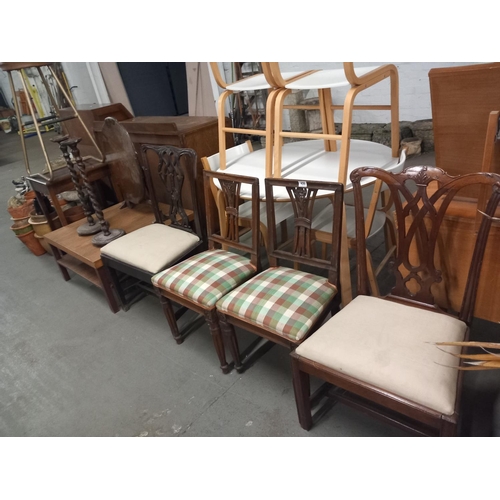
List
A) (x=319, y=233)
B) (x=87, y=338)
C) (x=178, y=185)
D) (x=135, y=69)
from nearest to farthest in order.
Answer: (x=319, y=233) < (x=178, y=185) < (x=87, y=338) < (x=135, y=69)

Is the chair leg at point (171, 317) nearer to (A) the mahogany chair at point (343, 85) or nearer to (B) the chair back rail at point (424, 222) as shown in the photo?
(A) the mahogany chair at point (343, 85)

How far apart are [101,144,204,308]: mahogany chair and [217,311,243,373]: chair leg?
46 cm

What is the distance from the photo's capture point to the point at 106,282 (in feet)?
7.25

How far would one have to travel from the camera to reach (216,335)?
1642 mm

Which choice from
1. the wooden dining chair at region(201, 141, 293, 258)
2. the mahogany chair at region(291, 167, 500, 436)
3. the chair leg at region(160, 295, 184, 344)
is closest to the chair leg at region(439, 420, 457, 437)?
the mahogany chair at region(291, 167, 500, 436)

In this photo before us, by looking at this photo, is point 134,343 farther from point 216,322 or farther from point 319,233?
point 319,233

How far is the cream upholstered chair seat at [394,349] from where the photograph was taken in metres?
1.00

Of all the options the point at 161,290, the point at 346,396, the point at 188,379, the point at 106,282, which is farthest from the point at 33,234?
the point at 346,396

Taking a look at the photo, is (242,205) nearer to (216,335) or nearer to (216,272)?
(216,272)

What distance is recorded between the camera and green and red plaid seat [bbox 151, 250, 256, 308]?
5.18ft

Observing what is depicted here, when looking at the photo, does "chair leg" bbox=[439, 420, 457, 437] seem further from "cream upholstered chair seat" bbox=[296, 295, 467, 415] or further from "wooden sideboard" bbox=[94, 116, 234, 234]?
"wooden sideboard" bbox=[94, 116, 234, 234]

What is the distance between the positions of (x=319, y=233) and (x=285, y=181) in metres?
0.37

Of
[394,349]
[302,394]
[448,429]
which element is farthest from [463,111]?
[302,394]

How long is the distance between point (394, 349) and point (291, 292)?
0.45 m
